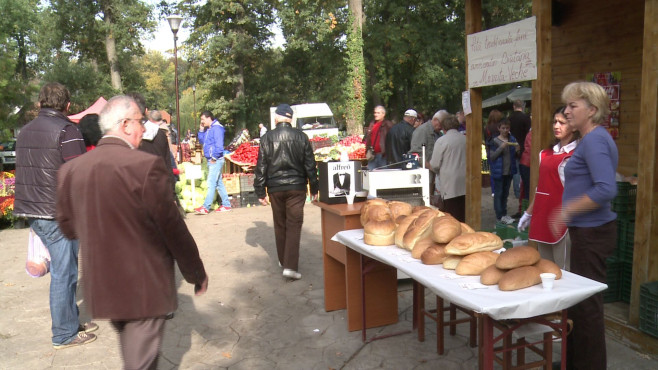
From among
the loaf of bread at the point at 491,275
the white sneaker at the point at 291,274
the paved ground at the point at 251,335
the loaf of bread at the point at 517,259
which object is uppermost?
the loaf of bread at the point at 517,259

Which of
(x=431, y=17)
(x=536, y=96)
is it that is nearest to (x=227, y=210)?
(x=536, y=96)

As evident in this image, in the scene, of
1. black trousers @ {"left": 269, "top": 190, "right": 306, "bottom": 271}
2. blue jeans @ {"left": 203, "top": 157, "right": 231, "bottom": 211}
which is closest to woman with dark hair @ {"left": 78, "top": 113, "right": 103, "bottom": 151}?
black trousers @ {"left": 269, "top": 190, "right": 306, "bottom": 271}

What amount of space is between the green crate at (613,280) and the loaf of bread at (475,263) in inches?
99.4

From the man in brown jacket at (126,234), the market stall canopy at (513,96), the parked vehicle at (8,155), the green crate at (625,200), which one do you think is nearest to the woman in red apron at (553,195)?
the green crate at (625,200)

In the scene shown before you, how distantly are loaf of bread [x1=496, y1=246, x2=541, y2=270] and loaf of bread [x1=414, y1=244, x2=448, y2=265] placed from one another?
39 cm

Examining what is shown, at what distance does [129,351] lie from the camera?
103 inches

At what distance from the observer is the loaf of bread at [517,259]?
2805 mm

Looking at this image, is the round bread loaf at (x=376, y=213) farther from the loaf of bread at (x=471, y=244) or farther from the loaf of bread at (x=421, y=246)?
the loaf of bread at (x=471, y=244)

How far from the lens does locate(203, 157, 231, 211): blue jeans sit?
11.2m

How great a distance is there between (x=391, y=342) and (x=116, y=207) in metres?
2.89

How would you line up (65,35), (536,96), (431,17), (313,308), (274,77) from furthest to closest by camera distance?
(274,77) < (65,35) < (431,17) < (313,308) < (536,96)

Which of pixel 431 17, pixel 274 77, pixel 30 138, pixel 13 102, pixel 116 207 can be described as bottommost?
pixel 116 207

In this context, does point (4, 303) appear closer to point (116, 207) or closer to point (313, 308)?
point (313, 308)

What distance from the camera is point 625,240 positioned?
4965 mm
